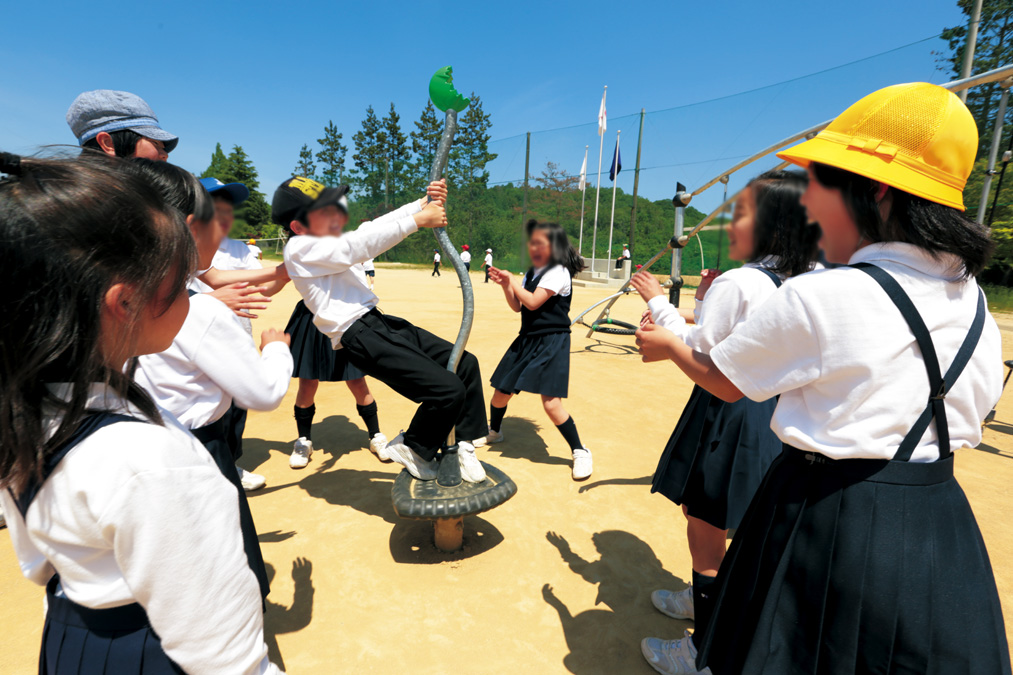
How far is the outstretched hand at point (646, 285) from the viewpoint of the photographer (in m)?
1.85

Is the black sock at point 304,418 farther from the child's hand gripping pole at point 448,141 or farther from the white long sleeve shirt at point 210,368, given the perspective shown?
the white long sleeve shirt at point 210,368

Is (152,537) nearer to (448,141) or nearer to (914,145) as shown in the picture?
(914,145)

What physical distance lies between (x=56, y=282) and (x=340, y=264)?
189 cm

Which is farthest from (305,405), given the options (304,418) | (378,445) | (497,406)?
(497,406)

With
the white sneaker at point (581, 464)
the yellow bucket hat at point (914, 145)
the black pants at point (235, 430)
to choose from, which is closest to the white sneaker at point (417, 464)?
the black pants at point (235, 430)

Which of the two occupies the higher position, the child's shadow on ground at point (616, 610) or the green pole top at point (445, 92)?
the green pole top at point (445, 92)

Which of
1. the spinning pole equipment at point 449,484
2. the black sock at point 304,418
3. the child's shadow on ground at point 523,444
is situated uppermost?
the spinning pole equipment at point 449,484

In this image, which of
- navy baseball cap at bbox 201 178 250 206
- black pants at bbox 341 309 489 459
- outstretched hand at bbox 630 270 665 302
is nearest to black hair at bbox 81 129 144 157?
navy baseball cap at bbox 201 178 250 206

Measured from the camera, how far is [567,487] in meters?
3.64

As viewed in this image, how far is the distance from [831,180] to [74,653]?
5.67 feet

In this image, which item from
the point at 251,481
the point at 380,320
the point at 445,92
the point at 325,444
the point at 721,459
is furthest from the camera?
the point at 325,444

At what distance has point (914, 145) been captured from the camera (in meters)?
1.01

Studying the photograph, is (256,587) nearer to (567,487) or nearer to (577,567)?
(577,567)

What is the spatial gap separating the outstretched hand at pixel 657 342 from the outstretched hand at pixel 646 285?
0.99 feet
